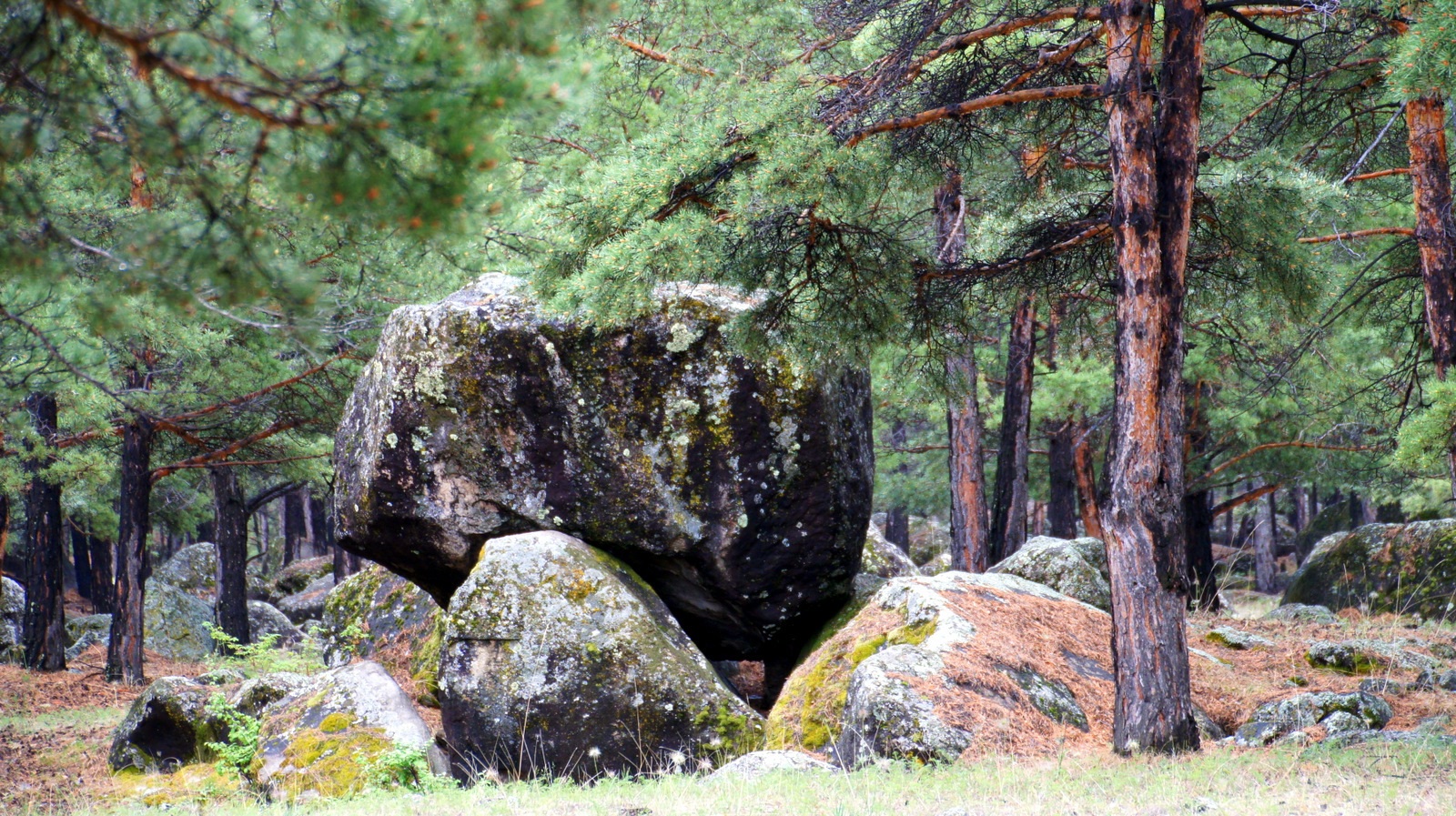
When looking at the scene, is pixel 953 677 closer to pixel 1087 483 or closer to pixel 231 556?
pixel 1087 483

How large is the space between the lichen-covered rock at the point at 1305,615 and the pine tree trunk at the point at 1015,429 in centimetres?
389

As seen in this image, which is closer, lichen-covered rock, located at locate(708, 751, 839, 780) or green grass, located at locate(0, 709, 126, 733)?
lichen-covered rock, located at locate(708, 751, 839, 780)

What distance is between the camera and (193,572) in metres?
21.9

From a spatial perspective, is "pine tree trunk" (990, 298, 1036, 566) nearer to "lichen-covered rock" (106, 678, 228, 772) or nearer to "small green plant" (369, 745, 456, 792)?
"small green plant" (369, 745, 456, 792)

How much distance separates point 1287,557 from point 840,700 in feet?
110

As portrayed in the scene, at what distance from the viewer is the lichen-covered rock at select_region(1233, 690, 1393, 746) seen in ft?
20.3

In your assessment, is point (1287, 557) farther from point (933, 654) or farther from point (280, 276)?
point (280, 276)

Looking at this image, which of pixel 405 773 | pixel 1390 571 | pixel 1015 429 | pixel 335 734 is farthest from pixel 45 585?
pixel 1390 571

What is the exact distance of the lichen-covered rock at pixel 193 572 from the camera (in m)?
21.5

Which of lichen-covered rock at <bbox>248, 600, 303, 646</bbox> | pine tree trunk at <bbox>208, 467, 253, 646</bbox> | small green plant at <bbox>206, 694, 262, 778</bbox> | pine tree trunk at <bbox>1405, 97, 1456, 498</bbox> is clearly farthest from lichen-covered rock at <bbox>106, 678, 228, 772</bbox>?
lichen-covered rock at <bbox>248, 600, 303, 646</bbox>

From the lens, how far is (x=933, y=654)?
6.21 meters

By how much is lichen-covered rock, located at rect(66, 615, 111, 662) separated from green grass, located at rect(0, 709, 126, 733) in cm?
666

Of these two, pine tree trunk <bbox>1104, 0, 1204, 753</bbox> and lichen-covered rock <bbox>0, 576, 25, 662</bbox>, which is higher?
pine tree trunk <bbox>1104, 0, 1204, 753</bbox>

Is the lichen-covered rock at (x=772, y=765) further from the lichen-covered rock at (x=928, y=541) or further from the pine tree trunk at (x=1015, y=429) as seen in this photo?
the lichen-covered rock at (x=928, y=541)
